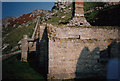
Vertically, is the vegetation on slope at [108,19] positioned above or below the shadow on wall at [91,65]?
above

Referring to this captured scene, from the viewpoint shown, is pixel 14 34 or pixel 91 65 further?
pixel 14 34

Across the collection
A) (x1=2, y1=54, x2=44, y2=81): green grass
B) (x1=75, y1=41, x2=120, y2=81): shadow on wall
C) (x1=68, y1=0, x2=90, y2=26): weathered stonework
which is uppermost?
(x1=68, y1=0, x2=90, y2=26): weathered stonework

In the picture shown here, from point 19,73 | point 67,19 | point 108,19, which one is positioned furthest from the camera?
point 67,19

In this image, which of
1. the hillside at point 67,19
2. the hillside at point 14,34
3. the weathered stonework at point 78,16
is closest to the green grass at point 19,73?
the weathered stonework at point 78,16

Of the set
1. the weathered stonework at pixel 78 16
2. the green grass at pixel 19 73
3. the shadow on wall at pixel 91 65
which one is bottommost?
the green grass at pixel 19 73

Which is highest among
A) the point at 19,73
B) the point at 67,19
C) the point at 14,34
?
the point at 67,19

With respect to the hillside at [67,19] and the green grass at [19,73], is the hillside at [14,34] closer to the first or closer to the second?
the hillside at [67,19]

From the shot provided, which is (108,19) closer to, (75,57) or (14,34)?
(75,57)

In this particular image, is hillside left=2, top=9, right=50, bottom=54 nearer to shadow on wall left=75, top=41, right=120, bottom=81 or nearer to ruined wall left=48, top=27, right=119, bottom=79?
ruined wall left=48, top=27, right=119, bottom=79

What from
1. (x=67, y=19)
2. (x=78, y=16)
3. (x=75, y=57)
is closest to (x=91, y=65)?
(x=75, y=57)

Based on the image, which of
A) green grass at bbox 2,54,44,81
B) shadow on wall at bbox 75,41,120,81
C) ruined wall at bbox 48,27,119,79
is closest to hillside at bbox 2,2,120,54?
shadow on wall at bbox 75,41,120,81

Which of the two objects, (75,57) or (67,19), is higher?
(67,19)

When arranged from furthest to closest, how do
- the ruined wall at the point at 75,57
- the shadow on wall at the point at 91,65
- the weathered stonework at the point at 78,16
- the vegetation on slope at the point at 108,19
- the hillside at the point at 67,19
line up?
the hillside at the point at 67,19 < the vegetation on slope at the point at 108,19 < the weathered stonework at the point at 78,16 < the shadow on wall at the point at 91,65 < the ruined wall at the point at 75,57

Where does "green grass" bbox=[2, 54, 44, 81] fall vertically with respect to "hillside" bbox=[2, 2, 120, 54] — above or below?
below
